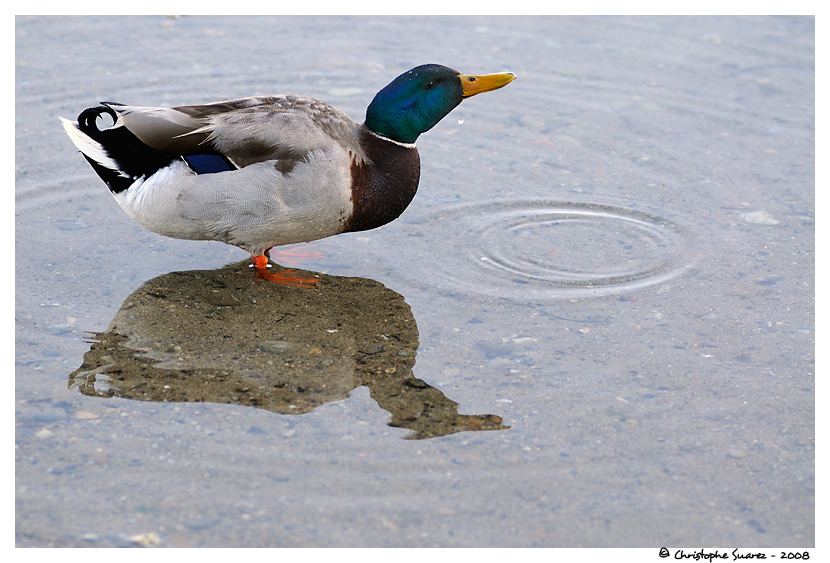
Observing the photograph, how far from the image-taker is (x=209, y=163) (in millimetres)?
4738

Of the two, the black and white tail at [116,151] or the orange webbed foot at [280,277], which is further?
the orange webbed foot at [280,277]

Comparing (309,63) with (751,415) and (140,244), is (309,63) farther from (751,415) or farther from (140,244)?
(751,415)

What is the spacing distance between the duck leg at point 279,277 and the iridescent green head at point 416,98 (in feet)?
2.85

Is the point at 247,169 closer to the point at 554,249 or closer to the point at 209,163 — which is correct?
the point at 209,163

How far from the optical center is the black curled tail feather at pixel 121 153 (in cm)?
477

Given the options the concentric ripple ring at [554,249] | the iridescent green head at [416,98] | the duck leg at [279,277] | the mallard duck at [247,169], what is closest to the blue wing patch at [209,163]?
the mallard duck at [247,169]

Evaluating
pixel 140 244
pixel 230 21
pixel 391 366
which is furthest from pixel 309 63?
pixel 391 366

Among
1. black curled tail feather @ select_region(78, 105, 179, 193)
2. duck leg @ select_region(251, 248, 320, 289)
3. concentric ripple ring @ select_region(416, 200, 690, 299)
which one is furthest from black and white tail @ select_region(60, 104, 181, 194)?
concentric ripple ring @ select_region(416, 200, 690, 299)

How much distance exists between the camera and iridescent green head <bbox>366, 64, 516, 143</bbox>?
5.05 meters

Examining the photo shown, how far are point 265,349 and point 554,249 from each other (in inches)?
69.4

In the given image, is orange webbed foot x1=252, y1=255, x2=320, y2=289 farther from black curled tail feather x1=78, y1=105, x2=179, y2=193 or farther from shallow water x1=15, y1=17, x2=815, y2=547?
black curled tail feather x1=78, y1=105, x2=179, y2=193

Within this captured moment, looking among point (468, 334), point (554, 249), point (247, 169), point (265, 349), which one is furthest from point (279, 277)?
point (554, 249)

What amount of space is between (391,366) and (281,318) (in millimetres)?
705

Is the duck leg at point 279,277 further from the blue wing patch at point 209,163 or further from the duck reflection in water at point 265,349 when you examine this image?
the blue wing patch at point 209,163
